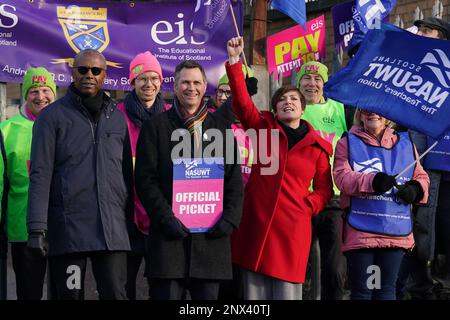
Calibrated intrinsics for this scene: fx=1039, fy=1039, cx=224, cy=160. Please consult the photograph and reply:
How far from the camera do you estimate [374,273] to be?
678cm

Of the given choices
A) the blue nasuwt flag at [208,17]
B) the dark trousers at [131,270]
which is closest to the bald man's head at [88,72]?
the dark trousers at [131,270]

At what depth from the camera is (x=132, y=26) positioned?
975 cm

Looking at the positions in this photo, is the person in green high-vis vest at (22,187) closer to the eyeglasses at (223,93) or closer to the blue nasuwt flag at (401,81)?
the eyeglasses at (223,93)

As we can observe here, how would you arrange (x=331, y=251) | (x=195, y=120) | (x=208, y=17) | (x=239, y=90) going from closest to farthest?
(x=195, y=120) < (x=239, y=90) < (x=331, y=251) < (x=208, y=17)

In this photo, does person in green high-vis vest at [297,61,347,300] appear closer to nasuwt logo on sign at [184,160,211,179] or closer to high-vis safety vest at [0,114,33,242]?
nasuwt logo on sign at [184,160,211,179]

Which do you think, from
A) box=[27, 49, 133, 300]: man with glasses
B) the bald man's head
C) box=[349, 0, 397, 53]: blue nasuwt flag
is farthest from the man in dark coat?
box=[349, 0, 397, 53]: blue nasuwt flag

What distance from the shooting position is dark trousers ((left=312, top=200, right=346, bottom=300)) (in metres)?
7.52

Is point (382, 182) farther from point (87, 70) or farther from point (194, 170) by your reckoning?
point (87, 70)

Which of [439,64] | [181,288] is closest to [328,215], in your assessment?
[439,64]

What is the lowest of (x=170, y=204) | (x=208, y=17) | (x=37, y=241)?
(x=37, y=241)

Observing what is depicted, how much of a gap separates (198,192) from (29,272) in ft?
5.57

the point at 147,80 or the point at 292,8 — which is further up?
the point at 292,8
